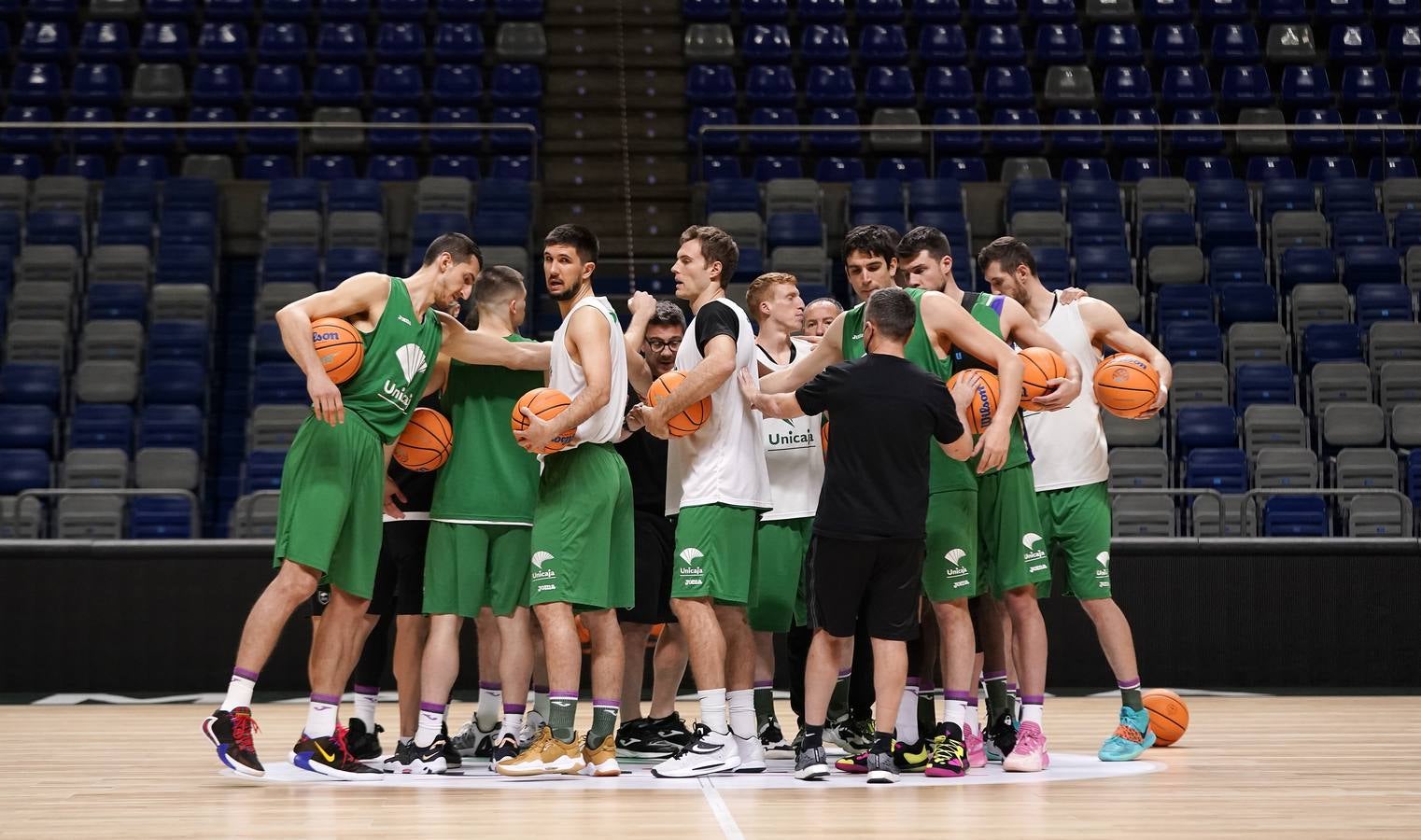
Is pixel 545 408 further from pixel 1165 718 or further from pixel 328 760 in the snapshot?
pixel 1165 718

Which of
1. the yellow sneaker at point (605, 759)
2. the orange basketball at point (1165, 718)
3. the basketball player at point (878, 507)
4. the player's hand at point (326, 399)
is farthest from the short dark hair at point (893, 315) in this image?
the orange basketball at point (1165, 718)

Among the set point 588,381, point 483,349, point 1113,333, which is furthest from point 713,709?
point 1113,333

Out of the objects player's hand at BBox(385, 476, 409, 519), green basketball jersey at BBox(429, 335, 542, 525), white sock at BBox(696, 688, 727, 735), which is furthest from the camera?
player's hand at BBox(385, 476, 409, 519)

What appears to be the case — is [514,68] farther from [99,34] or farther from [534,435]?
[534,435]

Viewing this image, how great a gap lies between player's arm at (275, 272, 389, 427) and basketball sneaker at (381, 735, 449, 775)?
1275mm

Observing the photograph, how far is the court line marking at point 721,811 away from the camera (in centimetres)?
427

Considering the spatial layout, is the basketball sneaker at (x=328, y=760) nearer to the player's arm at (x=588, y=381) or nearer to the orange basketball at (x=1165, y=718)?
the player's arm at (x=588, y=381)

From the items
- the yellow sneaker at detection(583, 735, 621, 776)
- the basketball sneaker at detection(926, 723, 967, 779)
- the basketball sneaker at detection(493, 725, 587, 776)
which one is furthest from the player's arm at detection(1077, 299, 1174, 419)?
the basketball sneaker at detection(493, 725, 587, 776)

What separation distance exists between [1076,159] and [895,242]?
9169mm

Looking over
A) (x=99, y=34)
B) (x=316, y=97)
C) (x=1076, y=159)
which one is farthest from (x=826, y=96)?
(x=99, y=34)

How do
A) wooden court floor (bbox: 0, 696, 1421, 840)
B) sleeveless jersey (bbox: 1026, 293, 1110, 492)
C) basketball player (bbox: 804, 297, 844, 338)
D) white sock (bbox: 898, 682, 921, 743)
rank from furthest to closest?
basketball player (bbox: 804, 297, 844, 338)
sleeveless jersey (bbox: 1026, 293, 1110, 492)
white sock (bbox: 898, 682, 921, 743)
wooden court floor (bbox: 0, 696, 1421, 840)

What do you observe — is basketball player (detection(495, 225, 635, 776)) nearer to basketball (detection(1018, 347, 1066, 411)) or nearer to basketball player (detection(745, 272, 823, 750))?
basketball player (detection(745, 272, 823, 750))

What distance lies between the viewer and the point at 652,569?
20.9 feet

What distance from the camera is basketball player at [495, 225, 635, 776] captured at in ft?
18.1
